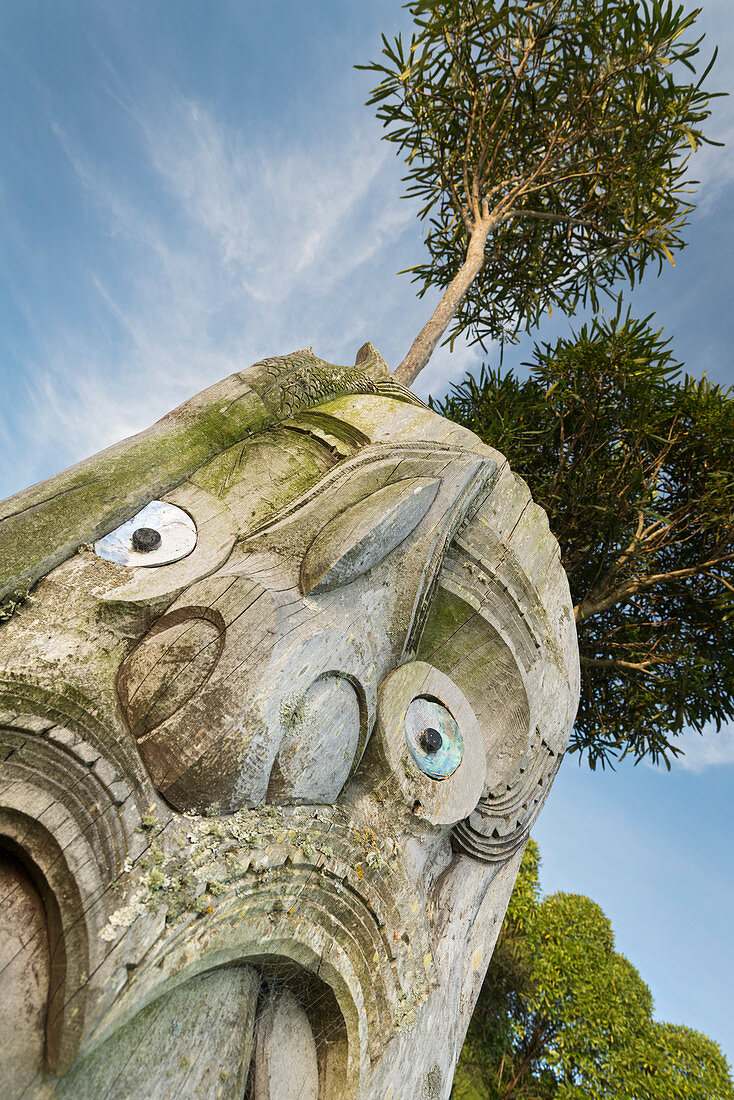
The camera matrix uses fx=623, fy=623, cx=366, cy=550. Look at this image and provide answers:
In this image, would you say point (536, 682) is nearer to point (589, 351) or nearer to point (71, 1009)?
point (71, 1009)

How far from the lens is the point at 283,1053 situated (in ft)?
6.22

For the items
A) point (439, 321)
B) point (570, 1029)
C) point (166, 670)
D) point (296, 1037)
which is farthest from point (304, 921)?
point (570, 1029)

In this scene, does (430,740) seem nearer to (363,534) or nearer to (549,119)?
(363,534)

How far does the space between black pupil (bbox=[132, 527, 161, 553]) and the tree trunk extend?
3086 mm

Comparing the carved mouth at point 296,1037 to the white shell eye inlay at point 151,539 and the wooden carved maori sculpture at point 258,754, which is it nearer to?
the wooden carved maori sculpture at point 258,754

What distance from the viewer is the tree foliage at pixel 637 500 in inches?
271

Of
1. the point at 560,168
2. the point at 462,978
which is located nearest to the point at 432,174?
the point at 560,168

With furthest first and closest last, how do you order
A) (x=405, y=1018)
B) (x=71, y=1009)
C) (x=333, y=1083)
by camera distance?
(x=405, y=1018) → (x=333, y=1083) → (x=71, y=1009)

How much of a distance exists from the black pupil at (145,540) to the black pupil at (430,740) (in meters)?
1.28

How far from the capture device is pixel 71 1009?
4.51 ft

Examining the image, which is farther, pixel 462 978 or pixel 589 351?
pixel 589 351

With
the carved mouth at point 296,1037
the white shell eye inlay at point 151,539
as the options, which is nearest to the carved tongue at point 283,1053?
the carved mouth at point 296,1037

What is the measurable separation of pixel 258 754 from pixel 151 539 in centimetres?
91

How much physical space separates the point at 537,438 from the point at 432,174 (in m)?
3.22
